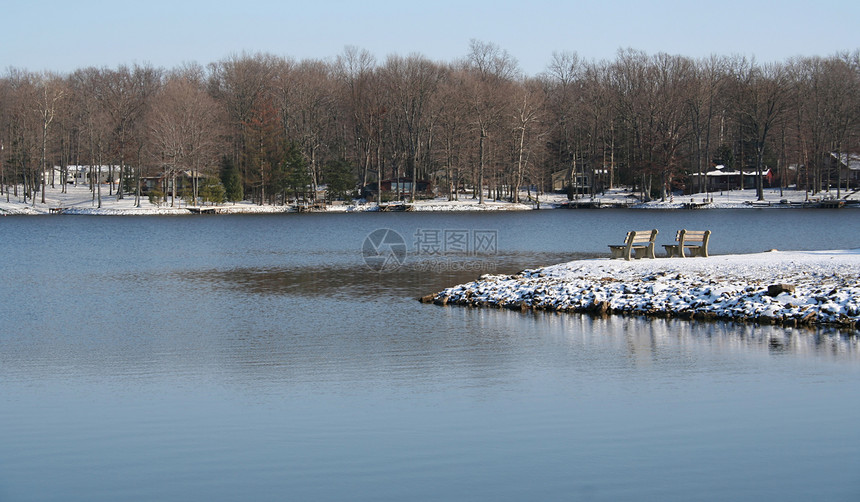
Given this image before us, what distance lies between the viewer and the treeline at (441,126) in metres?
97.8

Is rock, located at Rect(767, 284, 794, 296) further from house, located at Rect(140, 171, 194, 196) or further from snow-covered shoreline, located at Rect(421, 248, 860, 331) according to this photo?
house, located at Rect(140, 171, 194, 196)

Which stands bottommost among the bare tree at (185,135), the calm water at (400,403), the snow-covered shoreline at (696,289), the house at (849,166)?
the calm water at (400,403)

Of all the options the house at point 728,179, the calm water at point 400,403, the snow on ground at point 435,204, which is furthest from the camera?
the house at point 728,179

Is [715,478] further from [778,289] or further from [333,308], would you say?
[333,308]

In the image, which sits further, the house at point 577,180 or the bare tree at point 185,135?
the house at point 577,180

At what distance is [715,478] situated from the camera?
9.42 m

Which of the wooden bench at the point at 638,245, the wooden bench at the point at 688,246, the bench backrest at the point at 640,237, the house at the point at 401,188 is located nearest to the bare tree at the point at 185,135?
the house at the point at 401,188

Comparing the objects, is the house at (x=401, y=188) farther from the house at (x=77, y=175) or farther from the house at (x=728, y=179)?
the house at (x=77, y=175)

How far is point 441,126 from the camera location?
106 metres

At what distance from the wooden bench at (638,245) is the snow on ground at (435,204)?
227 feet

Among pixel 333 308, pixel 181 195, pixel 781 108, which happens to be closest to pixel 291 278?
pixel 333 308

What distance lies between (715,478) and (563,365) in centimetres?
589

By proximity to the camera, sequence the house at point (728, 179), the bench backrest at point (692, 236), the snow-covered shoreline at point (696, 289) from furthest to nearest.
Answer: the house at point (728, 179)
the bench backrest at point (692, 236)
the snow-covered shoreline at point (696, 289)

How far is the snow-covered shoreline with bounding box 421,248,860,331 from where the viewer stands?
19.6 metres
